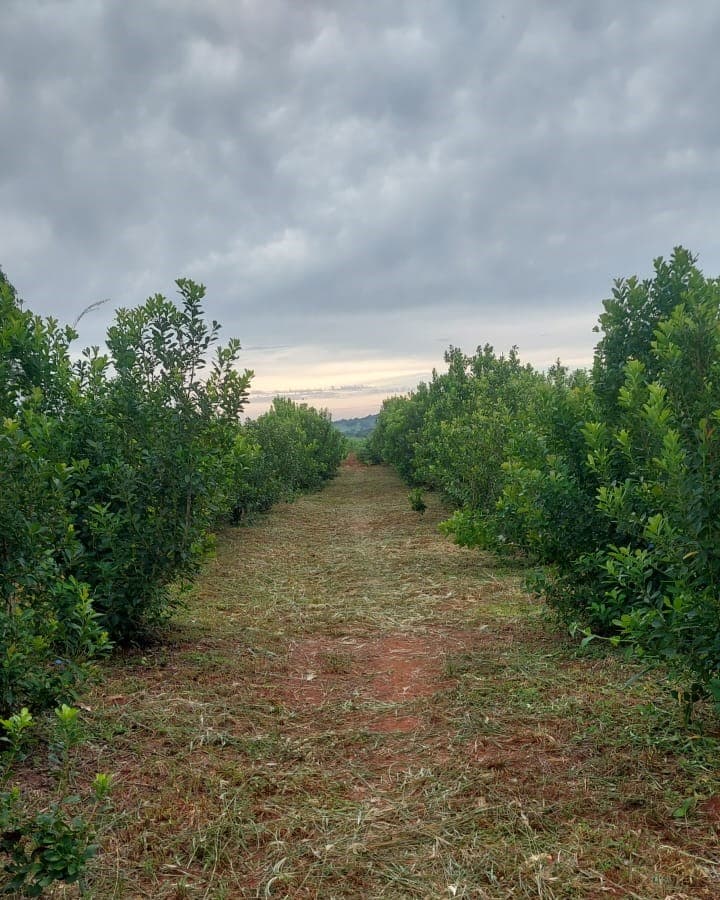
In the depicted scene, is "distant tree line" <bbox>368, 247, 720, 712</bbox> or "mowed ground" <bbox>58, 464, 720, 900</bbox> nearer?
"mowed ground" <bbox>58, 464, 720, 900</bbox>

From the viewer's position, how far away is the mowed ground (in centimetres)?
315

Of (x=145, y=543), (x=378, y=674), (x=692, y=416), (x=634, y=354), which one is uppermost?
(x=634, y=354)

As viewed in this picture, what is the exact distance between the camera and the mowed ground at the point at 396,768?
124 inches

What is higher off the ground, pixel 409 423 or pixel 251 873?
pixel 409 423

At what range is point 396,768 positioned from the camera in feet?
14.0

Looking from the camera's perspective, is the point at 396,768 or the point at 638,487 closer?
the point at 396,768

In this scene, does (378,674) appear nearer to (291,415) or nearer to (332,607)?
(332,607)

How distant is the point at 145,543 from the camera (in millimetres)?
6336

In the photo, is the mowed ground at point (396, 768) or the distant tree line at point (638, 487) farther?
the distant tree line at point (638, 487)

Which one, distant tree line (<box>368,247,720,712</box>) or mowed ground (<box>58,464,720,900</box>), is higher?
distant tree line (<box>368,247,720,712</box>)

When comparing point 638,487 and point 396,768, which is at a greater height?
point 638,487

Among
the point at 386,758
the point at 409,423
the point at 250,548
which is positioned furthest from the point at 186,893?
the point at 409,423

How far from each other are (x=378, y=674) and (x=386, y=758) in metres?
1.79

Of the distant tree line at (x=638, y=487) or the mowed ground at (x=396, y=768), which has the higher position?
the distant tree line at (x=638, y=487)
